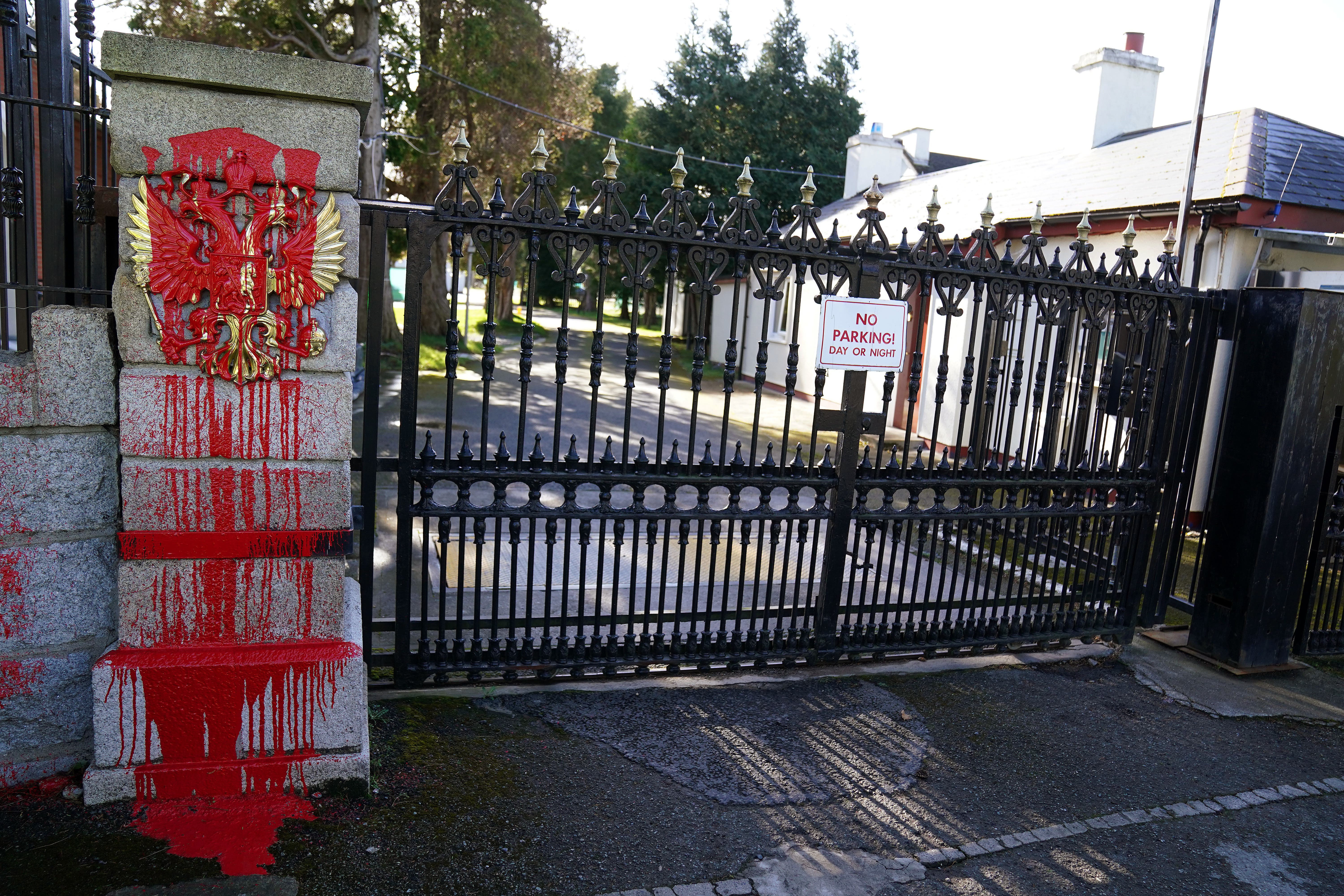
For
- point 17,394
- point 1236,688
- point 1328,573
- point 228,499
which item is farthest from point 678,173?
point 1328,573

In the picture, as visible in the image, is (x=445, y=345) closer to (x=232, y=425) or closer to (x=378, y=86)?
(x=378, y=86)

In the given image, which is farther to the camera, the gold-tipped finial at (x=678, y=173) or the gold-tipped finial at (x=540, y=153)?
the gold-tipped finial at (x=678, y=173)

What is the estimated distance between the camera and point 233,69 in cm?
324

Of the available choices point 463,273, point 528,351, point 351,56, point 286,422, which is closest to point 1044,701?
point 528,351

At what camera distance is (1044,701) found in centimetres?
499

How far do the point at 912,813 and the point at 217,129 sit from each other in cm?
375

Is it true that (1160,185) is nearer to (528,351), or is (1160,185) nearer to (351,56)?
(528,351)

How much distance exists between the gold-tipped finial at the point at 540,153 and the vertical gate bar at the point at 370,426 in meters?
0.69

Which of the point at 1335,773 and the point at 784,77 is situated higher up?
the point at 784,77

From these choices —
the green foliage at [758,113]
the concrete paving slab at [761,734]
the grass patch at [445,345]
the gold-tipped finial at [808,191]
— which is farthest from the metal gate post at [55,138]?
the green foliage at [758,113]

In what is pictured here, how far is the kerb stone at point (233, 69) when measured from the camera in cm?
314

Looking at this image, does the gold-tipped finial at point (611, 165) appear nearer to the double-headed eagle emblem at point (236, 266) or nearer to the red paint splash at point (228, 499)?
the double-headed eagle emblem at point (236, 266)

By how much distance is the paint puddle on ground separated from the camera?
3115mm

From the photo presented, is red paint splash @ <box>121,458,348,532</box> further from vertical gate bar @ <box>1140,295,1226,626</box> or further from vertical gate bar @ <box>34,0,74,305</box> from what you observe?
vertical gate bar @ <box>1140,295,1226,626</box>
